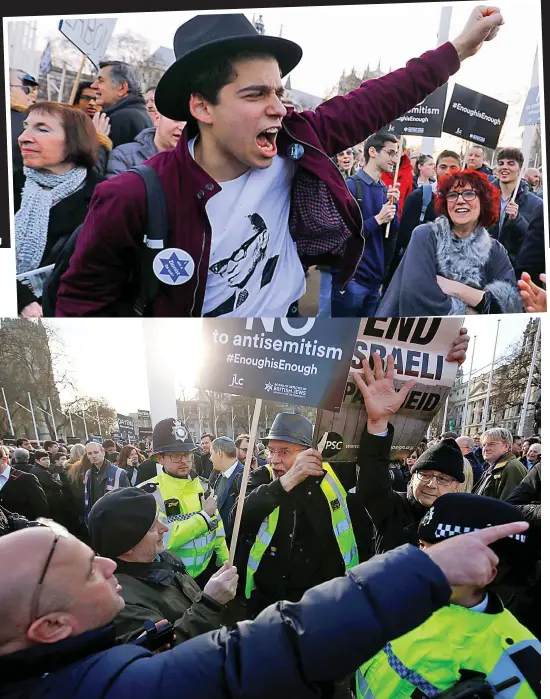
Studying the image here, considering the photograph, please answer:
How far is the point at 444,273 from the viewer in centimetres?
425

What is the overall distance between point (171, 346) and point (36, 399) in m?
0.65

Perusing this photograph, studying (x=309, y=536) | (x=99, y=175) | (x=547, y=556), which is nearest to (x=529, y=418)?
(x=547, y=556)

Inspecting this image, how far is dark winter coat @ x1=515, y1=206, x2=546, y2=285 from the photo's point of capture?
424cm

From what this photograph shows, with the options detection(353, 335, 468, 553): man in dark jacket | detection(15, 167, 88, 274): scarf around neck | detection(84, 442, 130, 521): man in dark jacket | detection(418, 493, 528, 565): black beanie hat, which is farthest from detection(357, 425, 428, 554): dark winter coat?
detection(15, 167, 88, 274): scarf around neck

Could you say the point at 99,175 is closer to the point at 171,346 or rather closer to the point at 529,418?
the point at 171,346

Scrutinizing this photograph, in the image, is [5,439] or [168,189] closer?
[5,439]

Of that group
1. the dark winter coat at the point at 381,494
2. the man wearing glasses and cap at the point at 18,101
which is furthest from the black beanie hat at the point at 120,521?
the man wearing glasses and cap at the point at 18,101

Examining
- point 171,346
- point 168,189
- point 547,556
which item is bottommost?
point 547,556

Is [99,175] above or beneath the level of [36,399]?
above

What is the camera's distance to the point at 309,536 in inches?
119

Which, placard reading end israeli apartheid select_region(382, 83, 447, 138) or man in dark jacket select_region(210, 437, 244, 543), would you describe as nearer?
man in dark jacket select_region(210, 437, 244, 543)

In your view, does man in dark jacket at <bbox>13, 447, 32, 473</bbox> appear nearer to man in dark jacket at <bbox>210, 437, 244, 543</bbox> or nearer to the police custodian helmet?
the police custodian helmet

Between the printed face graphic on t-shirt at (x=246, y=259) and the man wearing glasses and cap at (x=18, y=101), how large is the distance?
4.17 ft

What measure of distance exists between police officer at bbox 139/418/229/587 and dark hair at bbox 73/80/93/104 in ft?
6.69
